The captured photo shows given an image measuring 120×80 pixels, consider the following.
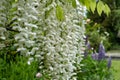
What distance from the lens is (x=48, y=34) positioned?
4.94 ft

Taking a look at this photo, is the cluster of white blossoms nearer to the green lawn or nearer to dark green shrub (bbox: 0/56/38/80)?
dark green shrub (bbox: 0/56/38/80)

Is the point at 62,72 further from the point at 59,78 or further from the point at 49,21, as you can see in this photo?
the point at 49,21

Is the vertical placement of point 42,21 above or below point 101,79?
above

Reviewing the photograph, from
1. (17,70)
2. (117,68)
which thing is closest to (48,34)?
(17,70)

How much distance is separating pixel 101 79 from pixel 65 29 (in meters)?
2.25

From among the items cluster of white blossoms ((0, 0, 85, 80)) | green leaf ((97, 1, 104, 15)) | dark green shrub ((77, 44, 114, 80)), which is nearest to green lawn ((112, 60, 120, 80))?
dark green shrub ((77, 44, 114, 80))

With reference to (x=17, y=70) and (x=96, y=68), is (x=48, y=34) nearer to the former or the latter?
(x=17, y=70)

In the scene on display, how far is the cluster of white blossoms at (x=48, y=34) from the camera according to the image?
1.23 metres

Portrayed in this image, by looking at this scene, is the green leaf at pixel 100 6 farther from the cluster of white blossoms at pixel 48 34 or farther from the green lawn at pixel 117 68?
the green lawn at pixel 117 68

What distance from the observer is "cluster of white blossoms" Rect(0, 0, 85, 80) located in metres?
1.23

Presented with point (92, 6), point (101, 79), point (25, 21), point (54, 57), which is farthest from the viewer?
point (101, 79)

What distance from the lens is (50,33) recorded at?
1504 millimetres

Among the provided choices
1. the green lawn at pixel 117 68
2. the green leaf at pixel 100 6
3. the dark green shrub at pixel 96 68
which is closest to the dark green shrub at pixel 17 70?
the dark green shrub at pixel 96 68

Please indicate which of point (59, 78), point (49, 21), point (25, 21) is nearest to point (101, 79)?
point (59, 78)
